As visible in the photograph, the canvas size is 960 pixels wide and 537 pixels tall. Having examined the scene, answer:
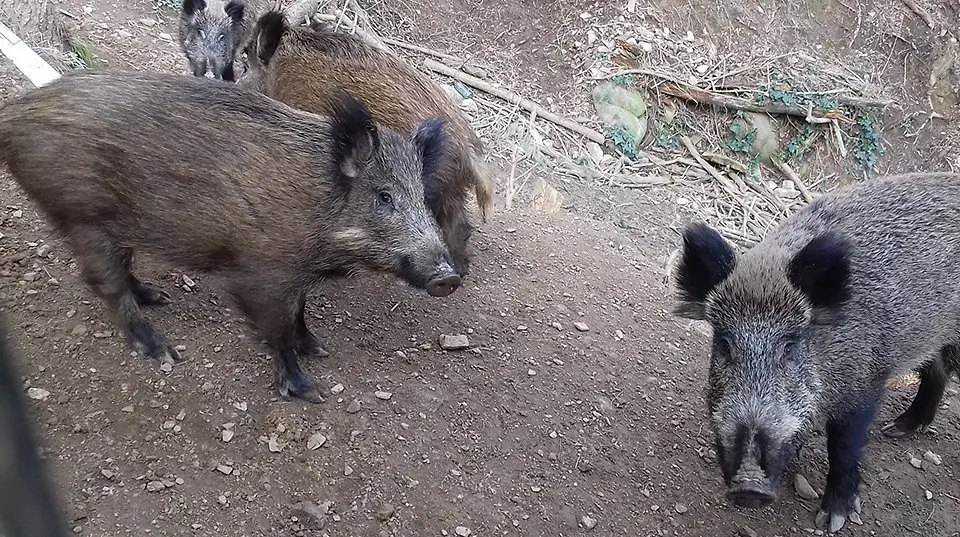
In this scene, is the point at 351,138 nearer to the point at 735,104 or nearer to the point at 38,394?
the point at 38,394

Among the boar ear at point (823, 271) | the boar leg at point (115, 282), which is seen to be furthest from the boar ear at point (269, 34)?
the boar ear at point (823, 271)

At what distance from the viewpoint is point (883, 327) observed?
332cm

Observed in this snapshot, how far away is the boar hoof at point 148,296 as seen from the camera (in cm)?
374

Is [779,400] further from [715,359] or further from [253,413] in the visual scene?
[253,413]

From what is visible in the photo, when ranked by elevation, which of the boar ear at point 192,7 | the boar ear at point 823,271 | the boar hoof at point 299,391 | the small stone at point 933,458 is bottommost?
the small stone at point 933,458

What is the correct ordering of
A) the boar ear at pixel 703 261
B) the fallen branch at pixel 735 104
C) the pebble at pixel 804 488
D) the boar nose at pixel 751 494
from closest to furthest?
the boar nose at pixel 751 494 < the boar ear at pixel 703 261 < the pebble at pixel 804 488 < the fallen branch at pixel 735 104

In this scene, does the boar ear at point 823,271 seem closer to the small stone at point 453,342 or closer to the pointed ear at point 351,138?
the small stone at point 453,342

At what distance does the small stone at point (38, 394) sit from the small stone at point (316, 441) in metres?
1.04

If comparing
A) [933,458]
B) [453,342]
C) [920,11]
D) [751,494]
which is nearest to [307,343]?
[453,342]

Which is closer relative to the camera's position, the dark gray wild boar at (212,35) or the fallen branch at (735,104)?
the dark gray wild boar at (212,35)

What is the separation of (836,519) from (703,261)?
1.26 meters

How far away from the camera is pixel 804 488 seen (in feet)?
11.8

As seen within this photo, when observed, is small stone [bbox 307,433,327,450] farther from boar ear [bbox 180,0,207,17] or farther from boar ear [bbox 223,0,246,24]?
boar ear [bbox 180,0,207,17]

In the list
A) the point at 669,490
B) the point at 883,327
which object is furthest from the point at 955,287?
the point at 669,490
